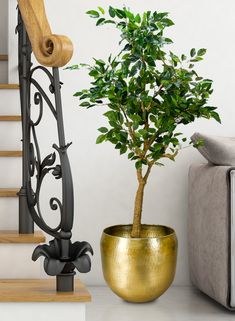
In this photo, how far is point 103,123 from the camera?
3.33 metres

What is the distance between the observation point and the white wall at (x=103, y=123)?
3.31 metres

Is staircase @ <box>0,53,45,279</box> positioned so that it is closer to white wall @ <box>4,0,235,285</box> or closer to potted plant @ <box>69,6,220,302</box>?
potted plant @ <box>69,6,220,302</box>

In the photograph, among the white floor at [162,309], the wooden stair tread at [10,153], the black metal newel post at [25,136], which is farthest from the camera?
the white floor at [162,309]

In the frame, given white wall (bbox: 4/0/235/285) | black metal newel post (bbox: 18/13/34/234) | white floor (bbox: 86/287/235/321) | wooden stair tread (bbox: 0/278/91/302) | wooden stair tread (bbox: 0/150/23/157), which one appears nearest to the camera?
wooden stair tread (bbox: 0/278/91/302)

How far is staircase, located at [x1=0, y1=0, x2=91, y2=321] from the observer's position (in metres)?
1.78

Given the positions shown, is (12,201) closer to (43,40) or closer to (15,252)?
(15,252)

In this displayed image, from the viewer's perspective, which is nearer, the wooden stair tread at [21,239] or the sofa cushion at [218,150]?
the wooden stair tread at [21,239]

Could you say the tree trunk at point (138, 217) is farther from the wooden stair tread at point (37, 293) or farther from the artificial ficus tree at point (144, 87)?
the wooden stair tread at point (37, 293)

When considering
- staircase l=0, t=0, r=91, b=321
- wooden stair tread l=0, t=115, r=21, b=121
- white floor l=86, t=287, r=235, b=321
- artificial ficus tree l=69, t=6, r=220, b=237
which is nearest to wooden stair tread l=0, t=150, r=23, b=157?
staircase l=0, t=0, r=91, b=321

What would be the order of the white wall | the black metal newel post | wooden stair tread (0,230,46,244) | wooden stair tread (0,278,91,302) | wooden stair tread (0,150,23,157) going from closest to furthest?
1. wooden stair tread (0,278,91,302)
2. wooden stair tread (0,230,46,244)
3. the black metal newel post
4. wooden stair tread (0,150,23,157)
5. the white wall

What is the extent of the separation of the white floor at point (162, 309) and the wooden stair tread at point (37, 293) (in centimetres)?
73

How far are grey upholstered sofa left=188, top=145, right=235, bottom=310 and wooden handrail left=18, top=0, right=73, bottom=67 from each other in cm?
110

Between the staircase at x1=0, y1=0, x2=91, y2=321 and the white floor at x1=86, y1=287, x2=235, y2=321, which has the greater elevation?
the staircase at x1=0, y1=0, x2=91, y2=321

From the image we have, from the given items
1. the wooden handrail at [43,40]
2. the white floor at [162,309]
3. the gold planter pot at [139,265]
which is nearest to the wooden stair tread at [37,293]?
the wooden handrail at [43,40]
